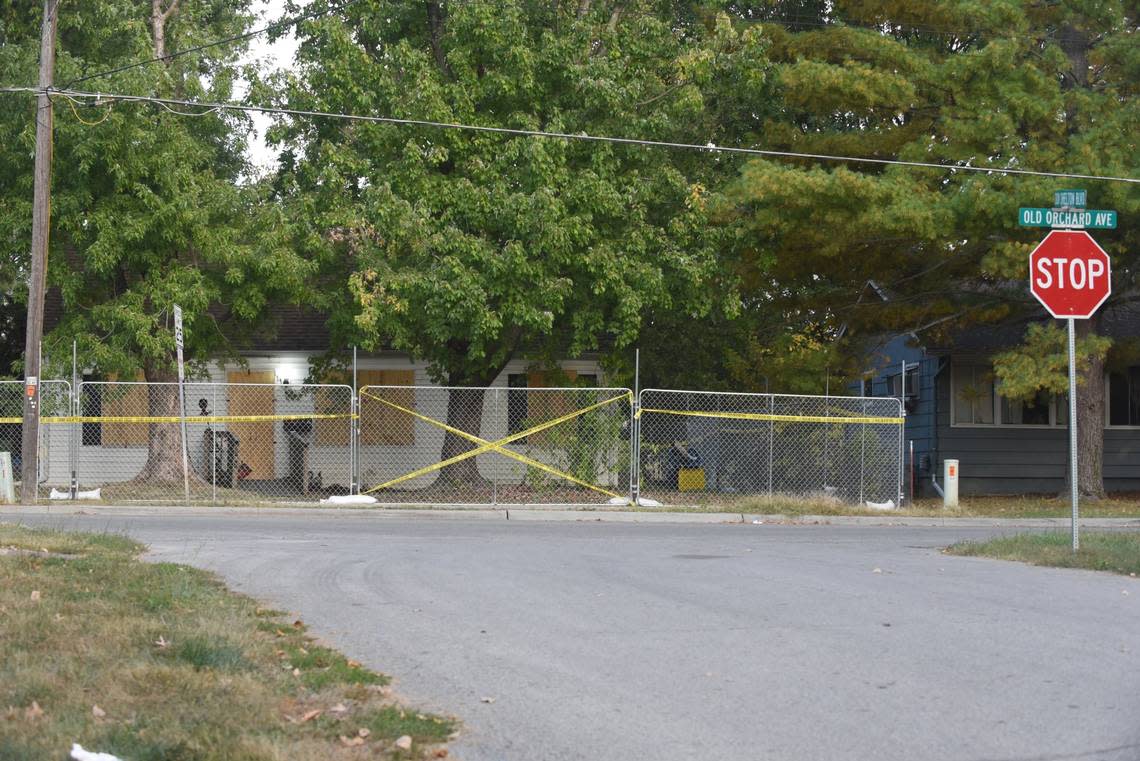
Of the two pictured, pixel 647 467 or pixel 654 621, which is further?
pixel 647 467

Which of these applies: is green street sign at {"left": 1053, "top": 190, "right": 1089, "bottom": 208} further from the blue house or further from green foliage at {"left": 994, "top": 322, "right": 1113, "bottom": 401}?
the blue house

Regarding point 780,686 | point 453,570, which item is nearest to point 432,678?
point 780,686

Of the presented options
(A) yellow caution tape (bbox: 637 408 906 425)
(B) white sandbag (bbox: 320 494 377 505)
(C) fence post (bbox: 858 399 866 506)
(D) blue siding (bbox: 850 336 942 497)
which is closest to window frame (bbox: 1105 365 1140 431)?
(D) blue siding (bbox: 850 336 942 497)

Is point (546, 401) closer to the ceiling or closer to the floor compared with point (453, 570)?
closer to the ceiling

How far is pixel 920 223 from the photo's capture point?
2141 cm

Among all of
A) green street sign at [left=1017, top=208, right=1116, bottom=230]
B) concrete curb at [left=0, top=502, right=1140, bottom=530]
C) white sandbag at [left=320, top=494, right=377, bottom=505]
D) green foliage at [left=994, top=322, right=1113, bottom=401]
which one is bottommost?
concrete curb at [left=0, top=502, right=1140, bottom=530]

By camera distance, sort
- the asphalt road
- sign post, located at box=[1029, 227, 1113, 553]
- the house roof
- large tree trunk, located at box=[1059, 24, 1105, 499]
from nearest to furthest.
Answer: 1. the asphalt road
2. sign post, located at box=[1029, 227, 1113, 553]
3. large tree trunk, located at box=[1059, 24, 1105, 499]
4. the house roof

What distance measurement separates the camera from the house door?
27.1 metres

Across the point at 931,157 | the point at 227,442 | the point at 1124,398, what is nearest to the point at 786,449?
the point at 931,157

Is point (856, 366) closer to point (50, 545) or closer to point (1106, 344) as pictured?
point (1106, 344)

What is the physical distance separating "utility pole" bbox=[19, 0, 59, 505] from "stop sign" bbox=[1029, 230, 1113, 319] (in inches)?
602

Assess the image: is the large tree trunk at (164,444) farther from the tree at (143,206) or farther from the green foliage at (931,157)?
the green foliage at (931,157)

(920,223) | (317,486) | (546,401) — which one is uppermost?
A: (920,223)

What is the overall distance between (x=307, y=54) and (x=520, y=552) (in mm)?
14062
